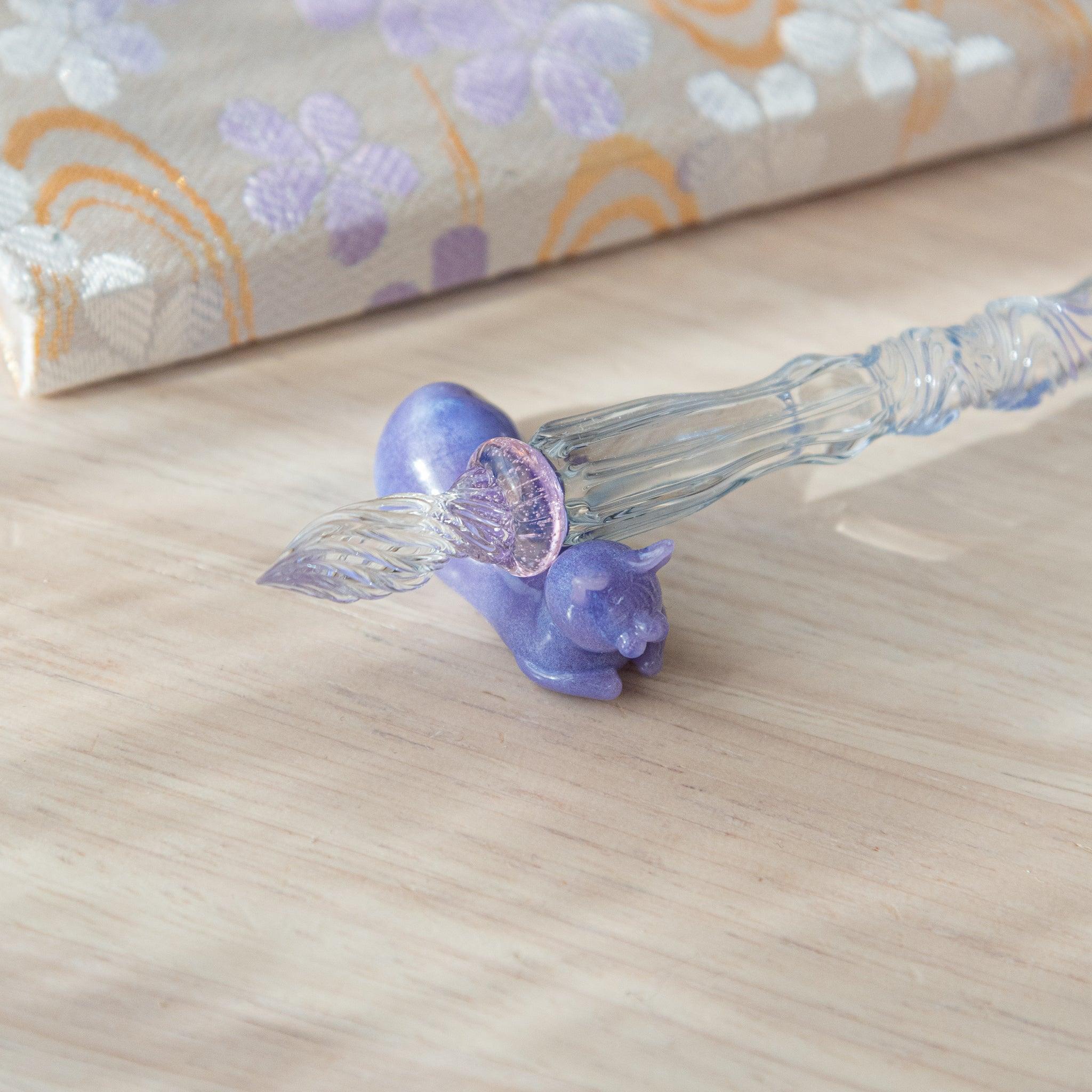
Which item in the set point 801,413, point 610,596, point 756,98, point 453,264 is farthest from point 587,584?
point 756,98

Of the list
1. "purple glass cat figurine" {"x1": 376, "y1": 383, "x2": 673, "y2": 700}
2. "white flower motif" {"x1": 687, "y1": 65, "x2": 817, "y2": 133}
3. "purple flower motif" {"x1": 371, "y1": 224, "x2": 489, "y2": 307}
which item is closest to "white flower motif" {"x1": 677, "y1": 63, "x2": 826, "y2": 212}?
"white flower motif" {"x1": 687, "y1": 65, "x2": 817, "y2": 133}

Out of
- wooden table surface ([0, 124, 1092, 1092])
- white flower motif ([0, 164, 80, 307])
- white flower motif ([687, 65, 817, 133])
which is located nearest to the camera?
wooden table surface ([0, 124, 1092, 1092])

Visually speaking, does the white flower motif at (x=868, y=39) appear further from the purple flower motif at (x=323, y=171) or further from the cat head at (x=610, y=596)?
the cat head at (x=610, y=596)

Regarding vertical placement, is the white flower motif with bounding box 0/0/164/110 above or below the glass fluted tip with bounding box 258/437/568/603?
above

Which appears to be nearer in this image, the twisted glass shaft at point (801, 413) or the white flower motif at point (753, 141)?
the twisted glass shaft at point (801, 413)

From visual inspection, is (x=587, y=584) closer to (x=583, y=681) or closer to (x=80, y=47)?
(x=583, y=681)

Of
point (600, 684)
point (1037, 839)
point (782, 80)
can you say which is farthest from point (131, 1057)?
point (782, 80)

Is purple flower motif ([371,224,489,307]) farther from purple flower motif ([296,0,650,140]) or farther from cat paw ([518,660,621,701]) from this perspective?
cat paw ([518,660,621,701])

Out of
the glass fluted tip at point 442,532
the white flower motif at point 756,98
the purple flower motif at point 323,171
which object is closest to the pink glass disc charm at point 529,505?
the glass fluted tip at point 442,532
